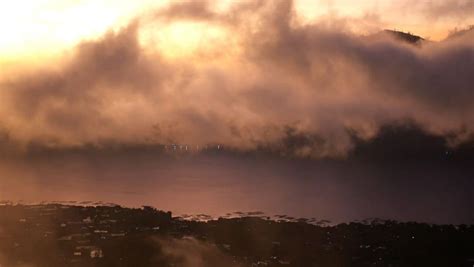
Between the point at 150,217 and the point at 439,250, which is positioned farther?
the point at 150,217

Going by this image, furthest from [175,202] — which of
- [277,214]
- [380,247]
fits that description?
[380,247]

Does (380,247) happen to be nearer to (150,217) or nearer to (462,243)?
(462,243)

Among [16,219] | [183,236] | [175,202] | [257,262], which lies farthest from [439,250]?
[175,202]

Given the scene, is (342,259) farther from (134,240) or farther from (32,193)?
(32,193)

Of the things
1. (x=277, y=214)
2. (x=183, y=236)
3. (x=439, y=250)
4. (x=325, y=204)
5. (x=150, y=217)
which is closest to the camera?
(x=439, y=250)

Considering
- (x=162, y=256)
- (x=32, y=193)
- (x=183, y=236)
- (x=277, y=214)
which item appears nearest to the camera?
(x=162, y=256)

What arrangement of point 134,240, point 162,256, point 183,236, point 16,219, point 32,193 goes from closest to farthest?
point 162,256, point 134,240, point 183,236, point 16,219, point 32,193
